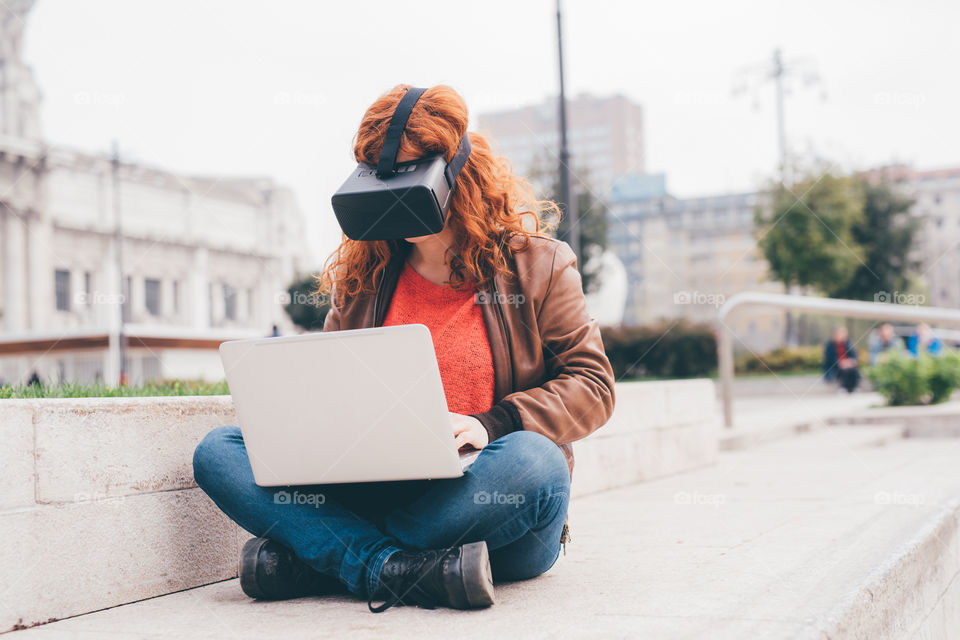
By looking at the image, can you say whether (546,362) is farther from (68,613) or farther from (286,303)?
(286,303)

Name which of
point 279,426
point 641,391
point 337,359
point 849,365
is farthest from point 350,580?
point 849,365

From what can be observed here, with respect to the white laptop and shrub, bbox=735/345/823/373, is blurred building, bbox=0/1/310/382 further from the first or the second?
the white laptop

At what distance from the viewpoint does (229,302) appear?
164 ft

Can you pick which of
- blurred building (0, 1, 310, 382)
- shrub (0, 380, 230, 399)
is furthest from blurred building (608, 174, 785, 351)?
shrub (0, 380, 230, 399)

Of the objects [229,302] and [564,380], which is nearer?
[564,380]

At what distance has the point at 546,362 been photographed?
2469mm

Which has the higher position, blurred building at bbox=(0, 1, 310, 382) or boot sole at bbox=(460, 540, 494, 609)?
blurred building at bbox=(0, 1, 310, 382)

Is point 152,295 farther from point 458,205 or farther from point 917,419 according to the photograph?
point 458,205

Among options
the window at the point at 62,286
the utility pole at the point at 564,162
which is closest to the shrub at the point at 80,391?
the utility pole at the point at 564,162

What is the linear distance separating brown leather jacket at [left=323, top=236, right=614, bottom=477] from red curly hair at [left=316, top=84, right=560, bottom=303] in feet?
0.20

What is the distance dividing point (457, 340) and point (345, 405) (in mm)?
518

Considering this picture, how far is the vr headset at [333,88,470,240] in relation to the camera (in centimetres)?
215

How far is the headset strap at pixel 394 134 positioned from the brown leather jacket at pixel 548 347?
0.46 metres

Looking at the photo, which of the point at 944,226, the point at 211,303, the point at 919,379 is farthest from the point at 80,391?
the point at 944,226
